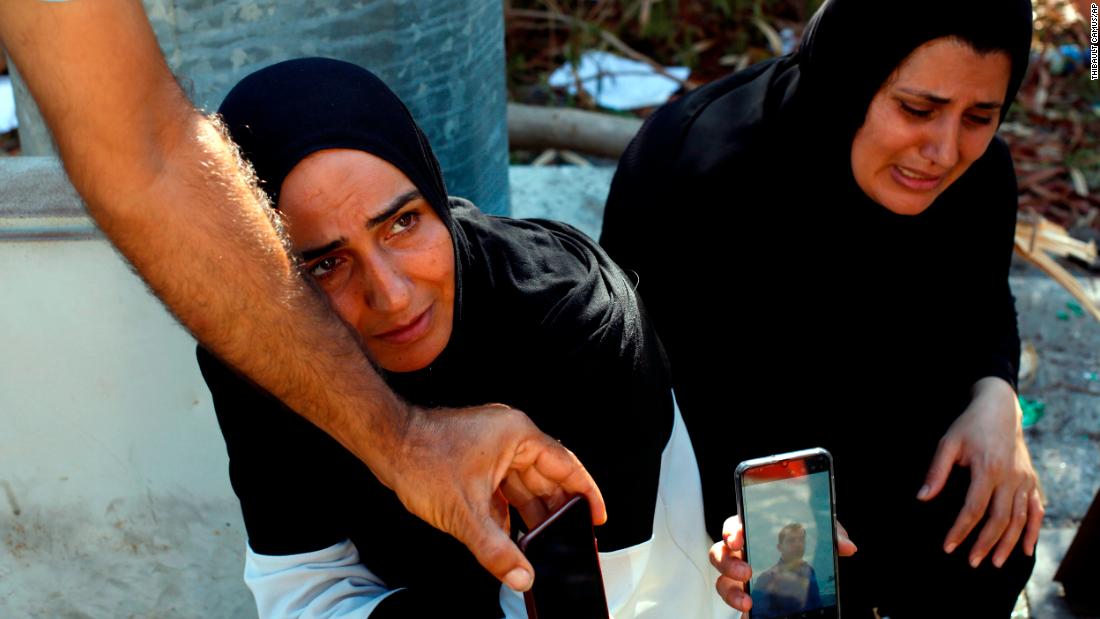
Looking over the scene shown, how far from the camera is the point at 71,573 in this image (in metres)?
2.78

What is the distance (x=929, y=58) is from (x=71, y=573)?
7.72 ft

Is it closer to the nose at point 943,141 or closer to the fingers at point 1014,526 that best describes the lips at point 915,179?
the nose at point 943,141

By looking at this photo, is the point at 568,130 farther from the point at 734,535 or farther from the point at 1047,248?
the point at 734,535

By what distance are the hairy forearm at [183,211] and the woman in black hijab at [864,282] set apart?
1.13m

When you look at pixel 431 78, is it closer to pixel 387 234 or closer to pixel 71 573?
pixel 387 234

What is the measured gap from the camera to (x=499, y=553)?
1.66 meters

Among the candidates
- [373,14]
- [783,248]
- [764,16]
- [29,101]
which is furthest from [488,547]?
[764,16]

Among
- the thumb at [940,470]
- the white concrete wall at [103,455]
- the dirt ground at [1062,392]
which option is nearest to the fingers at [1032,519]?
the thumb at [940,470]

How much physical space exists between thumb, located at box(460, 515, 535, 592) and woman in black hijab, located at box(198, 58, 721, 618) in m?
0.46

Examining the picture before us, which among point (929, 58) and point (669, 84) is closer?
point (929, 58)

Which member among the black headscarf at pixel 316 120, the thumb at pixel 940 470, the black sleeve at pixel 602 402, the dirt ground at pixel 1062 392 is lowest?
the dirt ground at pixel 1062 392

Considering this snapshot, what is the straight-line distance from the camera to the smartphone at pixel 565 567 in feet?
5.58

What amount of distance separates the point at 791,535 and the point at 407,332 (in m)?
0.76

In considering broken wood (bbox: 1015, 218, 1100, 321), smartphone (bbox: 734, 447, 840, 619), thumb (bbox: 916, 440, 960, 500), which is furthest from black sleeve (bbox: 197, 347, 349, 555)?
broken wood (bbox: 1015, 218, 1100, 321)
